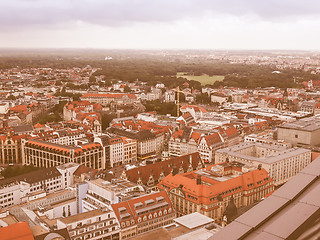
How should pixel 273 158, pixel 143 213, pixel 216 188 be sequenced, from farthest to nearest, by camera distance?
pixel 273 158
pixel 216 188
pixel 143 213

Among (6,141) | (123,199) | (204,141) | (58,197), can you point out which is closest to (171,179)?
(123,199)

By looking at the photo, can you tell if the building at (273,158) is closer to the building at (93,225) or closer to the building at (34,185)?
the building at (34,185)

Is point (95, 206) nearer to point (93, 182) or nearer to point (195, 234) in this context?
point (93, 182)

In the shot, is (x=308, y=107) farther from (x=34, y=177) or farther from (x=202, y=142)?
(x=34, y=177)

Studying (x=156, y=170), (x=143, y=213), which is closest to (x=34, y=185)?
(x=156, y=170)

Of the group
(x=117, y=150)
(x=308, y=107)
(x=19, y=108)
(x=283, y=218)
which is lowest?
(x=117, y=150)

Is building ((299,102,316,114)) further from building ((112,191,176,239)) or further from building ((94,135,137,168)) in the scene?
building ((112,191,176,239))

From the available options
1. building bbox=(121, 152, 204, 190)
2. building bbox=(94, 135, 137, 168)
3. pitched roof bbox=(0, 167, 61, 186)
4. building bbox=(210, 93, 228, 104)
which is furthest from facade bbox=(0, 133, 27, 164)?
building bbox=(210, 93, 228, 104)
